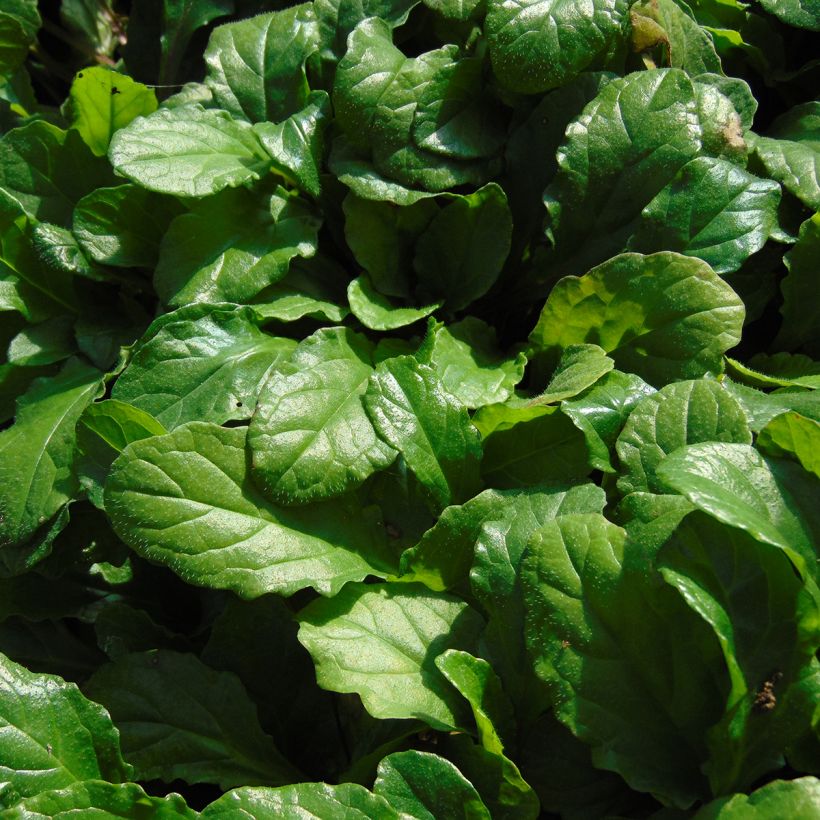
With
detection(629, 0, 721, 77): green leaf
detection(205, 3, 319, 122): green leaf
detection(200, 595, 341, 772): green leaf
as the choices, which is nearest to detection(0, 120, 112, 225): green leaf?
detection(205, 3, 319, 122): green leaf

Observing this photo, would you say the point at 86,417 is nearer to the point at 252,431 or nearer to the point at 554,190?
the point at 252,431

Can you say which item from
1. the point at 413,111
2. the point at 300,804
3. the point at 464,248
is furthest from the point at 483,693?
the point at 413,111

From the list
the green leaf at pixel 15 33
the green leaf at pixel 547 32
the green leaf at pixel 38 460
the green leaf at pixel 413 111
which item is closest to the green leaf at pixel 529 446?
the green leaf at pixel 413 111

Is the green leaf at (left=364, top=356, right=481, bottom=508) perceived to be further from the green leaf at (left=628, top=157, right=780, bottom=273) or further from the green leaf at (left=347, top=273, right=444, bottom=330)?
the green leaf at (left=628, top=157, right=780, bottom=273)

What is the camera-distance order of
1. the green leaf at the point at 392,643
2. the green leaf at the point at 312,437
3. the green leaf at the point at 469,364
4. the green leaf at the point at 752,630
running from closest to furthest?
1. the green leaf at the point at 752,630
2. the green leaf at the point at 392,643
3. the green leaf at the point at 312,437
4. the green leaf at the point at 469,364

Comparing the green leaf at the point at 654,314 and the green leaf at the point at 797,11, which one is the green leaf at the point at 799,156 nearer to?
the green leaf at the point at 797,11

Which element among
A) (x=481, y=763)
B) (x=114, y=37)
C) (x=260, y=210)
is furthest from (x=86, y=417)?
(x=114, y=37)
